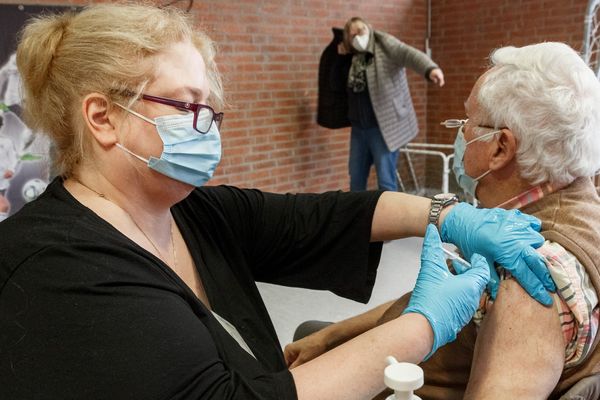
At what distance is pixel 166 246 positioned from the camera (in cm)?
111

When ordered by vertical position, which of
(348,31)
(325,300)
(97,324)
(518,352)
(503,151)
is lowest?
(325,300)

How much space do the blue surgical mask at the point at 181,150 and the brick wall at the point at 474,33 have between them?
3.99 meters

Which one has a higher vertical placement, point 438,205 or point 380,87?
point 380,87

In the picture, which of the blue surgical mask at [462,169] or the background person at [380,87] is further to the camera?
the background person at [380,87]

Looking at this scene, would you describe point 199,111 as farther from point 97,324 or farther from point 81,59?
point 97,324

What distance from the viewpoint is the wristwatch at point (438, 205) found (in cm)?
131

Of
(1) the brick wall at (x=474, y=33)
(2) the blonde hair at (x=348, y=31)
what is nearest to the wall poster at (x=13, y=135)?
(2) the blonde hair at (x=348, y=31)

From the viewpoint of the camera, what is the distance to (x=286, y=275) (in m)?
1.40

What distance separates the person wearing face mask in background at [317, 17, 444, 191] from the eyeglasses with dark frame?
3010mm

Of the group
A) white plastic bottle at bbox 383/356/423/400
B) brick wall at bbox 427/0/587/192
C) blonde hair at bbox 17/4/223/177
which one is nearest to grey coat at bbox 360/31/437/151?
brick wall at bbox 427/0/587/192

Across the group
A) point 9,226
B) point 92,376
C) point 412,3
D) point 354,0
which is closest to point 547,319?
point 92,376

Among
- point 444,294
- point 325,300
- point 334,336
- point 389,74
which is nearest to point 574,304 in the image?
point 444,294

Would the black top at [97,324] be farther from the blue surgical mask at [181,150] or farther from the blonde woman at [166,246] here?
the blue surgical mask at [181,150]

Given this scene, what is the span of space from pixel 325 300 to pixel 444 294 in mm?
2106
